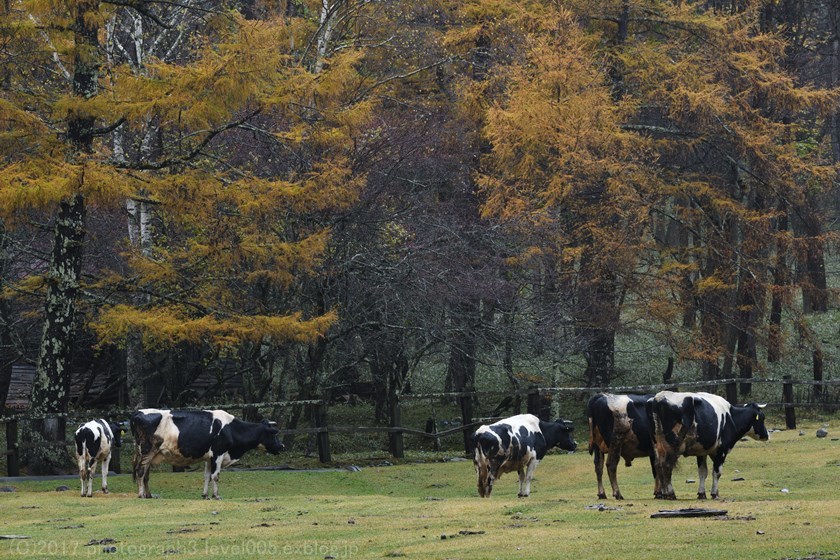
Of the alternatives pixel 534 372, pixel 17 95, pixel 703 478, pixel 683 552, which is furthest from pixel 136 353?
pixel 683 552

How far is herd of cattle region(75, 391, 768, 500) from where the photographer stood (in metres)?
14.3

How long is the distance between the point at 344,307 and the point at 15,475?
308 inches

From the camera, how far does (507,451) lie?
663 inches

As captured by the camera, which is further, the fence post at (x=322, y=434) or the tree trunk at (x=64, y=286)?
the fence post at (x=322, y=434)

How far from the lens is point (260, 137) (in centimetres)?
2605

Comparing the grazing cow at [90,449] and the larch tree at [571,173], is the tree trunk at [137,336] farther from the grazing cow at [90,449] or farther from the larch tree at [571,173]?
the larch tree at [571,173]

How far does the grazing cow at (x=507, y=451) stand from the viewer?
1664 cm

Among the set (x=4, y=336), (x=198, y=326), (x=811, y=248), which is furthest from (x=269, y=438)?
(x=811, y=248)

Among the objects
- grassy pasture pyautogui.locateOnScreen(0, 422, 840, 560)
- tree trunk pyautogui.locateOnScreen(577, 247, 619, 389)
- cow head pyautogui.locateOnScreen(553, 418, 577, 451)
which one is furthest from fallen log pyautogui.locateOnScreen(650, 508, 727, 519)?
tree trunk pyautogui.locateOnScreen(577, 247, 619, 389)

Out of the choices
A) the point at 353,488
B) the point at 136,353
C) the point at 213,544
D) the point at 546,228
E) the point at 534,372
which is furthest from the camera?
the point at 534,372

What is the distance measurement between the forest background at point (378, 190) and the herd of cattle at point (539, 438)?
288 centimetres

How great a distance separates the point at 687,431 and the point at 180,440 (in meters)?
7.98

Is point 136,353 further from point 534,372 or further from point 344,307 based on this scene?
point 534,372

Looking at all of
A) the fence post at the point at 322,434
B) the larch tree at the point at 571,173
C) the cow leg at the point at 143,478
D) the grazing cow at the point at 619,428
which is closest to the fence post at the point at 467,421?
the fence post at the point at 322,434
